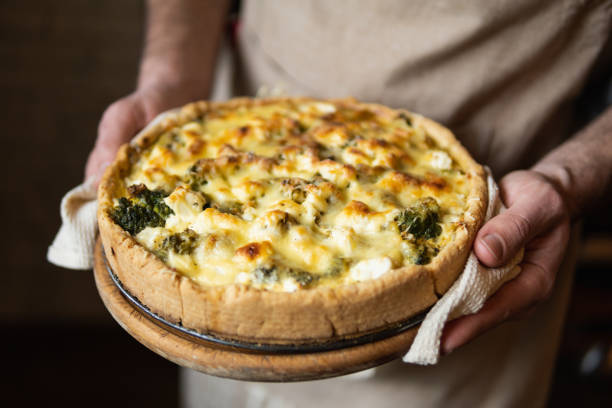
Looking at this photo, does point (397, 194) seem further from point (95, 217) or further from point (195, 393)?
point (195, 393)

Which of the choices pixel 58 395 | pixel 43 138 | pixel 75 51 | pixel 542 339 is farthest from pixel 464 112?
pixel 58 395

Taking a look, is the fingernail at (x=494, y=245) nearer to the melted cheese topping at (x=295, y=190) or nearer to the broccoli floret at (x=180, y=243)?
the melted cheese topping at (x=295, y=190)

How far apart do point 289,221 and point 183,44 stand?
110 cm

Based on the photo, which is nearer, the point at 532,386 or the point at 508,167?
the point at 508,167

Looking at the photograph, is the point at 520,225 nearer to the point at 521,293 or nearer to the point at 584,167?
the point at 521,293

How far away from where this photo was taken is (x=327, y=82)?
6.59 feet

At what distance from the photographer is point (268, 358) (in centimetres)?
120

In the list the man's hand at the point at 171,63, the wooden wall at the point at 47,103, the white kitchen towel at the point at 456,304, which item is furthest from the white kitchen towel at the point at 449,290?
the wooden wall at the point at 47,103

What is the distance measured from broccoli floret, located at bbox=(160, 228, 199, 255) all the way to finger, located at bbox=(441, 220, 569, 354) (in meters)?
0.64

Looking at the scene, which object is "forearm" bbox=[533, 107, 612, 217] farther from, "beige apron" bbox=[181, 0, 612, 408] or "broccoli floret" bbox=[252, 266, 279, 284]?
"broccoli floret" bbox=[252, 266, 279, 284]

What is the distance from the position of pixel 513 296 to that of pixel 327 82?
3.22 ft

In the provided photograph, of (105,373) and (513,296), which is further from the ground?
(513,296)

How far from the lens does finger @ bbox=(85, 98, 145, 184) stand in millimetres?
1697

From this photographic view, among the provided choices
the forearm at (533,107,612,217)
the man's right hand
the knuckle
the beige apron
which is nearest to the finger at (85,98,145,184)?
the man's right hand
